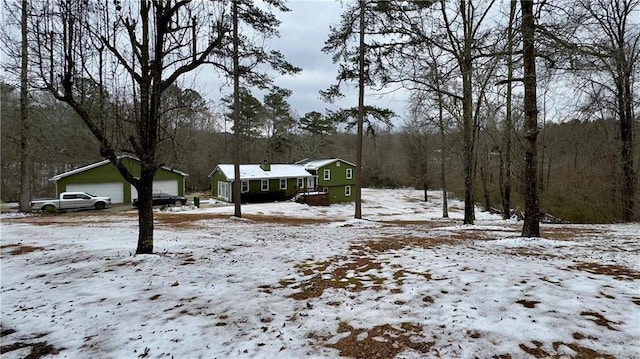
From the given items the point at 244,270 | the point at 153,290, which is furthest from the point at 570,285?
the point at 153,290

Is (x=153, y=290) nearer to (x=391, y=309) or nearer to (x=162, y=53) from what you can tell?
(x=391, y=309)

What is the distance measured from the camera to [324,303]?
12.5 feet

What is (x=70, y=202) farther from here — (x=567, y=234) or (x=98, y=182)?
(x=567, y=234)

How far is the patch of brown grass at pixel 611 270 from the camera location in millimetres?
4281

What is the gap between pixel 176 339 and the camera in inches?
119

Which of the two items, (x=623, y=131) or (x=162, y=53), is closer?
(x=162, y=53)

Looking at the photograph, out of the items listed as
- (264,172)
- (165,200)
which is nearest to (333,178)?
(264,172)

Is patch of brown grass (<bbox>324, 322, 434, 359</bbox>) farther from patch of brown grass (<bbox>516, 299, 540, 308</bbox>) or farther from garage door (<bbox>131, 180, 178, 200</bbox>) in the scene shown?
garage door (<bbox>131, 180, 178, 200</bbox>)

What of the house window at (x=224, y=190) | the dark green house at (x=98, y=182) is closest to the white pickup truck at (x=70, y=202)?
the dark green house at (x=98, y=182)

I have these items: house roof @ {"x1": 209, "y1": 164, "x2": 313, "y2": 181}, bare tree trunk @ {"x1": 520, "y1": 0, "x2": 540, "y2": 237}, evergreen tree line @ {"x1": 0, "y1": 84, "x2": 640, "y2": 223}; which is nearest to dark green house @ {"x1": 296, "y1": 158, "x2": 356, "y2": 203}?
house roof @ {"x1": 209, "y1": 164, "x2": 313, "y2": 181}

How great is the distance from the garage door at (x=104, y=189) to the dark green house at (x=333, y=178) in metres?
16.6

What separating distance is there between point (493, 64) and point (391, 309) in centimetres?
569

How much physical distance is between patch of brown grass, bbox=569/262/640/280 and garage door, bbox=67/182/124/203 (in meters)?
29.2

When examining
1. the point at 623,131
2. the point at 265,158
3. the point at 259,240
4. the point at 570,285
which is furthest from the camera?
the point at 265,158
